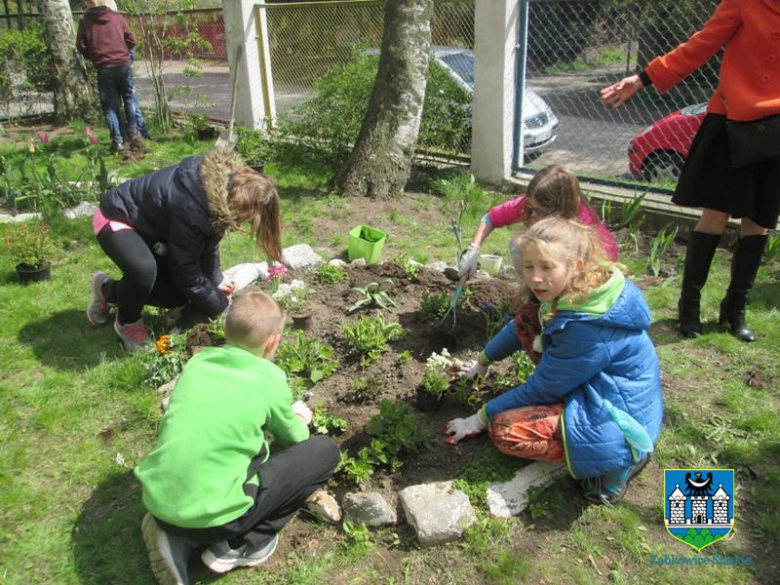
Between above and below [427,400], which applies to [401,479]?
below

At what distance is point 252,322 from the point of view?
2090mm

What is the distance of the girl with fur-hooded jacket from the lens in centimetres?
300

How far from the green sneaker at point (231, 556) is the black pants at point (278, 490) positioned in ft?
0.09

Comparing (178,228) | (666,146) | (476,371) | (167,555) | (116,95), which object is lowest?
(167,555)

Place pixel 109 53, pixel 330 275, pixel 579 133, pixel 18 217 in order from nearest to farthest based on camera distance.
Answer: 1. pixel 330 275
2. pixel 18 217
3. pixel 109 53
4. pixel 579 133

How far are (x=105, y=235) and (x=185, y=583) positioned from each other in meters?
1.97

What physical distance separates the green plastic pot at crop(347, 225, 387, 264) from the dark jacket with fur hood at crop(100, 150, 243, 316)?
1152 mm

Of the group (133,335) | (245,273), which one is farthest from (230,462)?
(245,273)

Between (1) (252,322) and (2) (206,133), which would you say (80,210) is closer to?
(2) (206,133)

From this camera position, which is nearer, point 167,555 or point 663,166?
point 167,555

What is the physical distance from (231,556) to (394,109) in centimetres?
434

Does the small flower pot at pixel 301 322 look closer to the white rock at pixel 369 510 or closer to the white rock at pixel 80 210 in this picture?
the white rock at pixel 369 510

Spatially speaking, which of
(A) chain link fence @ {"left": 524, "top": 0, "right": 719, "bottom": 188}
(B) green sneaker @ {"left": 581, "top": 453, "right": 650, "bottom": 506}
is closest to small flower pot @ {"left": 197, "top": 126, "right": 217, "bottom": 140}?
(A) chain link fence @ {"left": 524, "top": 0, "right": 719, "bottom": 188}

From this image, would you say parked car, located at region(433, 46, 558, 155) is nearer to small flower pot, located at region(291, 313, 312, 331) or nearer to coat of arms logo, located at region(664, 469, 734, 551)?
small flower pot, located at region(291, 313, 312, 331)
